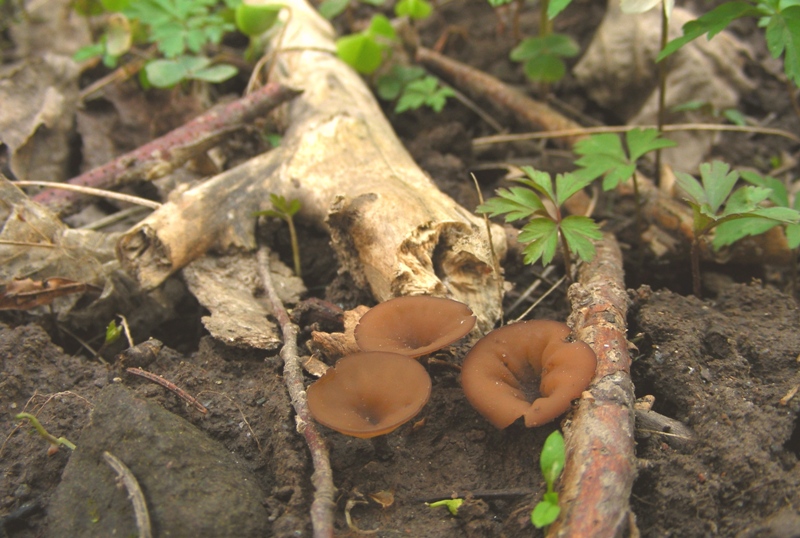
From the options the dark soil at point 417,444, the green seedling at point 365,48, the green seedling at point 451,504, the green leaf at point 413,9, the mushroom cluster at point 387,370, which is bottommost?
the green seedling at point 451,504

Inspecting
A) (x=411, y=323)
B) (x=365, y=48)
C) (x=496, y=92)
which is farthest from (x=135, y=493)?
(x=496, y=92)

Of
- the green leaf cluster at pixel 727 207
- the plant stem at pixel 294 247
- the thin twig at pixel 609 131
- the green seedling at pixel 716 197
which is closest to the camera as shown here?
the green leaf cluster at pixel 727 207

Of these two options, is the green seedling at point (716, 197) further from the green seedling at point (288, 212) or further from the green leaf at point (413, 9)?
the green leaf at point (413, 9)

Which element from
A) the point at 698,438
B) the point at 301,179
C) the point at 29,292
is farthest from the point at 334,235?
the point at 698,438

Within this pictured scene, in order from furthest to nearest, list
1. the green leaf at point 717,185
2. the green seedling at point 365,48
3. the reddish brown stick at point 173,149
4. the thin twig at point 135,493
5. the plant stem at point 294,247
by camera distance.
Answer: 1. the green seedling at point 365,48
2. the reddish brown stick at point 173,149
3. the plant stem at point 294,247
4. the green leaf at point 717,185
5. the thin twig at point 135,493

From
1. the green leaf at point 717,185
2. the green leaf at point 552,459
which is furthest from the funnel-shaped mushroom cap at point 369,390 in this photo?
the green leaf at point 717,185

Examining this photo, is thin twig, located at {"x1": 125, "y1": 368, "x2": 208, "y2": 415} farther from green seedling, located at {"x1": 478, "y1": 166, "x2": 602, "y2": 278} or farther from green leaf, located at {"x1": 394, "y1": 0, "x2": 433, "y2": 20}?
green leaf, located at {"x1": 394, "y1": 0, "x2": 433, "y2": 20}

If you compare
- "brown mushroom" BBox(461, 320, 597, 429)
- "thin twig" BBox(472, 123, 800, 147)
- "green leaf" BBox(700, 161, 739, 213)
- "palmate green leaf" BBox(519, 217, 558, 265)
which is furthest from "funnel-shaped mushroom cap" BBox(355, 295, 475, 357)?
"thin twig" BBox(472, 123, 800, 147)
